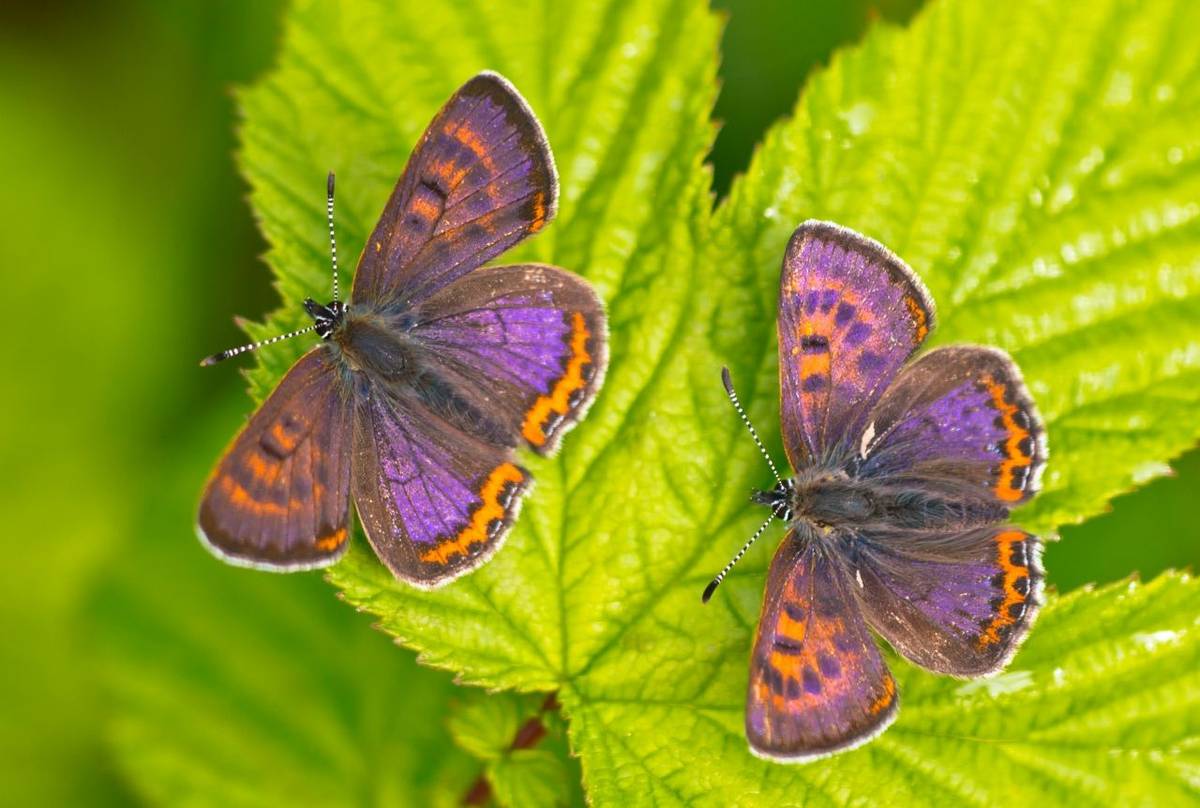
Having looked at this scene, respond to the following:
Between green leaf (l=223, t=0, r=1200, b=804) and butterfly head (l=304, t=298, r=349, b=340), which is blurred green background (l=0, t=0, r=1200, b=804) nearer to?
green leaf (l=223, t=0, r=1200, b=804)

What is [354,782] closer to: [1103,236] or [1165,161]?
[1103,236]

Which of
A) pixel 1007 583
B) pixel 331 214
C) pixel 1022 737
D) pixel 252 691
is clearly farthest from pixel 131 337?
pixel 1022 737

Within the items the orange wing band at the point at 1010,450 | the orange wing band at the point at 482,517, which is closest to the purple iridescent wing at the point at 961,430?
the orange wing band at the point at 1010,450

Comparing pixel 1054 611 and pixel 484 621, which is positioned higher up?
pixel 484 621

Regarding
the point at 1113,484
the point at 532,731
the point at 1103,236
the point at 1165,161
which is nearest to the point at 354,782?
the point at 532,731

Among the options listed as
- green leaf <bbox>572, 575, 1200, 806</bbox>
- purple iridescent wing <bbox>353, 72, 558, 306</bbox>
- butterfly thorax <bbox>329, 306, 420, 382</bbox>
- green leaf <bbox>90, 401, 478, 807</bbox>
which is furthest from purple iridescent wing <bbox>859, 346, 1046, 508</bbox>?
green leaf <bbox>90, 401, 478, 807</bbox>
